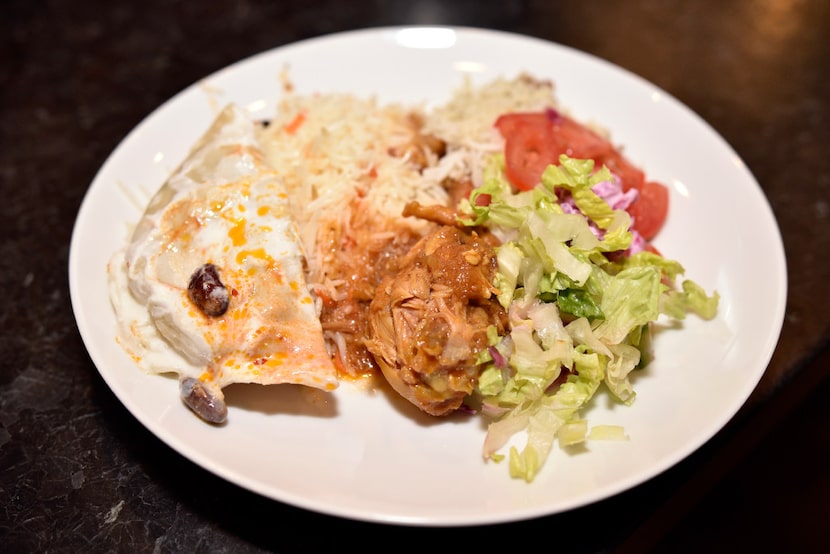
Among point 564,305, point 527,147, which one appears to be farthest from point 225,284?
point 527,147

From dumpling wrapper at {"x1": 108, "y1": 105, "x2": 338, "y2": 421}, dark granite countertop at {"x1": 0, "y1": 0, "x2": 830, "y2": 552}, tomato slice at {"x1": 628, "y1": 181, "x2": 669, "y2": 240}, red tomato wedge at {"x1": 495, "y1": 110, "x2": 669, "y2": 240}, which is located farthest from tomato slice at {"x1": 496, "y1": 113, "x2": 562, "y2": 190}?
dark granite countertop at {"x1": 0, "y1": 0, "x2": 830, "y2": 552}

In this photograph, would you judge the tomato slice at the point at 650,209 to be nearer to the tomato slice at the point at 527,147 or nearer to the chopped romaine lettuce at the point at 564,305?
the chopped romaine lettuce at the point at 564,305

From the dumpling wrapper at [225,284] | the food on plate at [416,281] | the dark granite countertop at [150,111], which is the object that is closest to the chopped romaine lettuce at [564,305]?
the food on plate at [416,281]

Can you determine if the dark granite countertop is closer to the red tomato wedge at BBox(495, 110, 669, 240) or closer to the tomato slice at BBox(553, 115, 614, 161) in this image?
the red tomato wedge at BBox(495, 110, 669, 240)

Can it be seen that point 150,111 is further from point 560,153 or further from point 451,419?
point 451,419

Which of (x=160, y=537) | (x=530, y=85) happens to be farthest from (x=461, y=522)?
(x=530, y=85)

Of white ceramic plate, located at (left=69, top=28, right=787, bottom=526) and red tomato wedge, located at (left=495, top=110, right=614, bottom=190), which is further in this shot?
red tomato wedge, located at (left=495, top=110, right=614, bottom=190)
